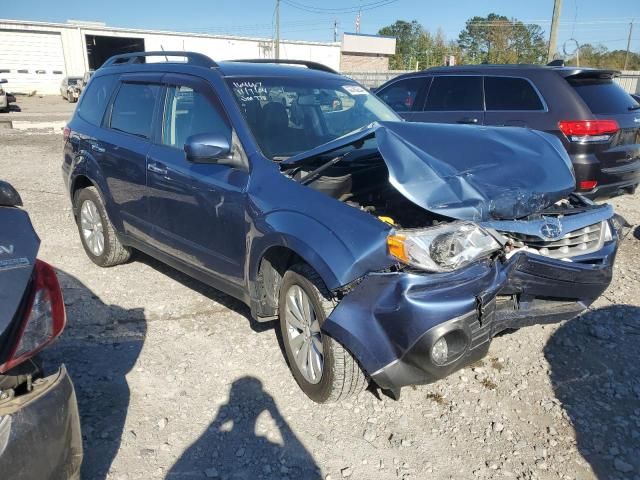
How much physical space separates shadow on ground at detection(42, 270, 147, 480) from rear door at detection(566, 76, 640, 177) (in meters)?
4.95

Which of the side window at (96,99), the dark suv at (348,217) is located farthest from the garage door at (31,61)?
the dark suv at (348,217)

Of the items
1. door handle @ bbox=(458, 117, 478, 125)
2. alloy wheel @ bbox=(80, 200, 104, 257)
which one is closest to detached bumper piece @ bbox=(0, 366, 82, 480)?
alloy wheel @ bbox=(80, 200, 104, 257)

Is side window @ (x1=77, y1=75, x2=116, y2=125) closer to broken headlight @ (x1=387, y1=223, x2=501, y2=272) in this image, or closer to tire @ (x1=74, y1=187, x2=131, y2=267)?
tire @ (x1=74, y1=187, x2=131, y2=267)

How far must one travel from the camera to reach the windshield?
11.7ft

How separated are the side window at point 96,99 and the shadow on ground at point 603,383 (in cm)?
424

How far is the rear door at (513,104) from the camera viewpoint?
Answer: 243 inches

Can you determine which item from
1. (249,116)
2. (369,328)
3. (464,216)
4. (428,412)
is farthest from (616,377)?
(249,116)

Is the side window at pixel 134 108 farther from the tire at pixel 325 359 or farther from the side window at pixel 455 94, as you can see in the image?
the side window at pixel 455 94

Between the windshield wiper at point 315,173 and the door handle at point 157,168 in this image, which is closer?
the windshield wiper at point 315,173

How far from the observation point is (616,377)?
3.36m

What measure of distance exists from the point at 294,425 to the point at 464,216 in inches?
56.9

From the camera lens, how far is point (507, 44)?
182 ft

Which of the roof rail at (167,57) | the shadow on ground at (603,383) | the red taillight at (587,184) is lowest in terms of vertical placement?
the shadow on ground at (603,383)

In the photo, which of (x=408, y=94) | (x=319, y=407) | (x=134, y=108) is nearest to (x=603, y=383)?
(x=319, y=407)
